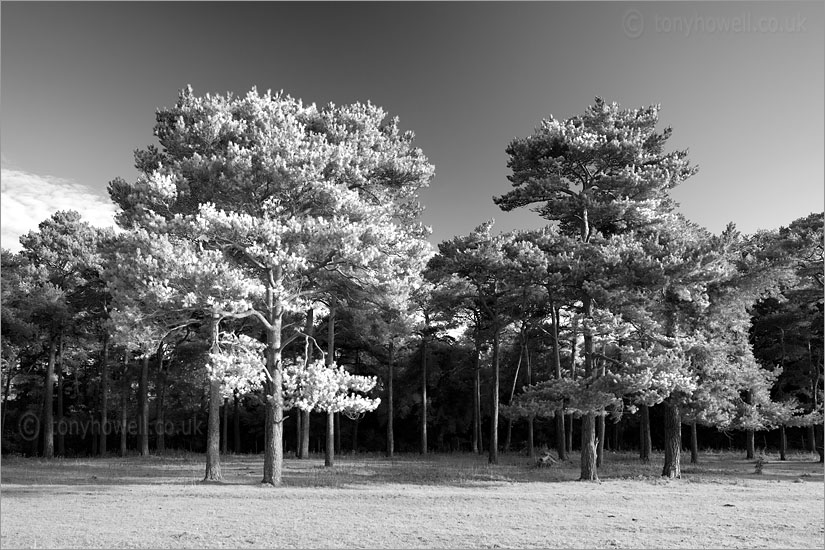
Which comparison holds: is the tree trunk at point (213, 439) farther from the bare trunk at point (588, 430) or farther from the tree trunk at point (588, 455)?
the tree trunk at point (588, 455)

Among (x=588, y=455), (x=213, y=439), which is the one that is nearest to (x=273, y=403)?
(x=213, y=439)

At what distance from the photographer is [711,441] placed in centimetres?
4950

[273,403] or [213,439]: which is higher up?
[273,403]

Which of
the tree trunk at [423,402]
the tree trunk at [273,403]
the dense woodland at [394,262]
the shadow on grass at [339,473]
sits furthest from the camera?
the tree trunk at [423,402]

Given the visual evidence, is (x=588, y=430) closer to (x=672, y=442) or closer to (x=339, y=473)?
(x=672, y=442)

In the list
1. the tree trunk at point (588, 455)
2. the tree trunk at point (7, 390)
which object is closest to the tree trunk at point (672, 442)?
the tree trunk at point (588, 455)

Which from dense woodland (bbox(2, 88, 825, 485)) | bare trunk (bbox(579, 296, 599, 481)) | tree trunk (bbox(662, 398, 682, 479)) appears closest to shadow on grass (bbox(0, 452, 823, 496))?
tree trunk (bbox(662, 398, 682, 479))

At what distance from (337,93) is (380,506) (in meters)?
17.9

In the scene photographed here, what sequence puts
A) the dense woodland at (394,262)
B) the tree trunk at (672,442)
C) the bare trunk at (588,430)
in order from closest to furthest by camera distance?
the dense woodland at (394,262), the bare trunk at (588,430), the tree trunk at (672,442)

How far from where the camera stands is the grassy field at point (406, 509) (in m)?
11.1

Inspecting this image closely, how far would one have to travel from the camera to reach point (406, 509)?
15.0 metres

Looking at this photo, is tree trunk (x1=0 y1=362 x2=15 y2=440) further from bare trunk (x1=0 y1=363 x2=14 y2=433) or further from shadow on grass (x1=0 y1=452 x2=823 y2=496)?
shadow on grass (x1=0 y1=452 x2=823 y2=496)

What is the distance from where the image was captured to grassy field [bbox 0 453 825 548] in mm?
11055

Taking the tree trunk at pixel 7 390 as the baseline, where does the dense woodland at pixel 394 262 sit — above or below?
above
